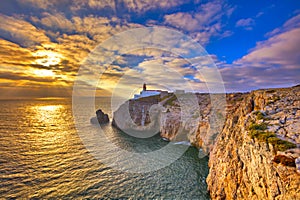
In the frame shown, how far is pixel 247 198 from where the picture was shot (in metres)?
13.1

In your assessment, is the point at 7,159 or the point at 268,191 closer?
the point at 268,191

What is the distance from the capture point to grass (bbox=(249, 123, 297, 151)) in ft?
33.1

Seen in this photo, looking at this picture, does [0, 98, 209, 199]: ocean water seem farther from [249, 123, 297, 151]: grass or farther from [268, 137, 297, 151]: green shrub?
[268, 137, 297, 151]: green shrub

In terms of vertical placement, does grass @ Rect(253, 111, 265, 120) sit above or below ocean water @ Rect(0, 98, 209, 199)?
above

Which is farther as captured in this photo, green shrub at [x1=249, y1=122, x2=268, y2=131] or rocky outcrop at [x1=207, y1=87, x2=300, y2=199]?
green shrub at [x1=249, y1=122, x2=268, y2=131]

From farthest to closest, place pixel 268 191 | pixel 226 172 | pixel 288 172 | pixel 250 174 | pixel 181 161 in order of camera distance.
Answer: pixel 181 161
pixel 226 172
pixel 250 174
pixel 268 191
pixel 288 172

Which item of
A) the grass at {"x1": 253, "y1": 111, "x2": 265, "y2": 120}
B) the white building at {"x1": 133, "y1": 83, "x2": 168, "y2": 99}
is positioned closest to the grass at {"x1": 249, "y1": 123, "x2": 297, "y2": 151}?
the grass at {"x1": 253, "y1": 111, "x2": 265, "y2": 120}

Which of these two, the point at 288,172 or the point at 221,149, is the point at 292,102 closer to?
the point at 288,172

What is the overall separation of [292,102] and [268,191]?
9.47 m

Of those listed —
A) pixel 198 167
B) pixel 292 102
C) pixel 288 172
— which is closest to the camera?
pixel 288 172

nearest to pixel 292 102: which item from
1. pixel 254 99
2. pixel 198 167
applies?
pixel 254 99

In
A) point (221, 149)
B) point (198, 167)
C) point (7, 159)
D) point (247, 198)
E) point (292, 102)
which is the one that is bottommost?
point (198, 167)

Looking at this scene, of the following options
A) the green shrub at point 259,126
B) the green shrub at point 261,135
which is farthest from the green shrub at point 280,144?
the green shrub at point 259,126

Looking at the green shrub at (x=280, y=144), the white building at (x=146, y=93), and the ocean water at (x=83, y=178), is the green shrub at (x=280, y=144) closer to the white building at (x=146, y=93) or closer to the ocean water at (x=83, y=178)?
the ocean water at (x=83, y=178)
